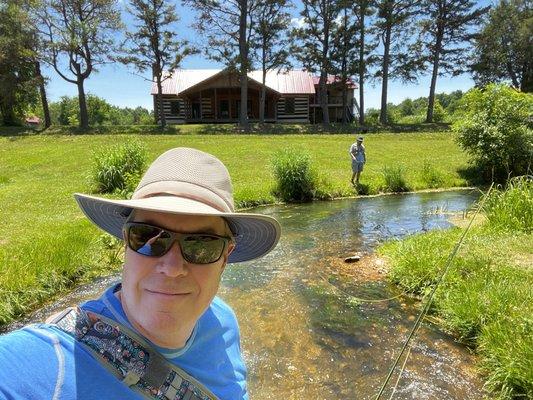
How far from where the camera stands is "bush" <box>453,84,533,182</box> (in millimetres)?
18125

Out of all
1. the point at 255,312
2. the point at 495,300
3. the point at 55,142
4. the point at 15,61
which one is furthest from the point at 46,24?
the point at 495,300

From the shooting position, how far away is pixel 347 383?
15.3ft

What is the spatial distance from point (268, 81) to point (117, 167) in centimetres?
3576

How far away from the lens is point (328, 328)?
5.86 m

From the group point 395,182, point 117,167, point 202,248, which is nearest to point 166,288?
point 202,248

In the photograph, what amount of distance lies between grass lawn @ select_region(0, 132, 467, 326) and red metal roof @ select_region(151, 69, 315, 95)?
1709 cm

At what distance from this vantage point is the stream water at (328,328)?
15.2 ft

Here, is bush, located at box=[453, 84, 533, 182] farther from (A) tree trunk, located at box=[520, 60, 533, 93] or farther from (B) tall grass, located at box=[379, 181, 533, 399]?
(A) tree trunk, located at box=[520, 60, 533, 93]

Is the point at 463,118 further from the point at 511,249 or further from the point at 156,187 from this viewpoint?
the point at 156,187

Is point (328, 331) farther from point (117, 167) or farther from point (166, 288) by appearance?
point (117, 167)

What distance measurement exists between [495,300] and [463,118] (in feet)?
54.8

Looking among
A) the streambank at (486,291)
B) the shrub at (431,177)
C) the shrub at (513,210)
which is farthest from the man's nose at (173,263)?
the shrub at (431,177)

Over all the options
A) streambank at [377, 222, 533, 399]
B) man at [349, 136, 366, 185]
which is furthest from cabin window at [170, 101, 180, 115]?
streambank at [377, 222, 533, 399]

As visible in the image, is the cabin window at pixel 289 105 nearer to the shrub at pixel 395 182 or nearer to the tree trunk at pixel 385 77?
the tree trunk at pixel 385 77
